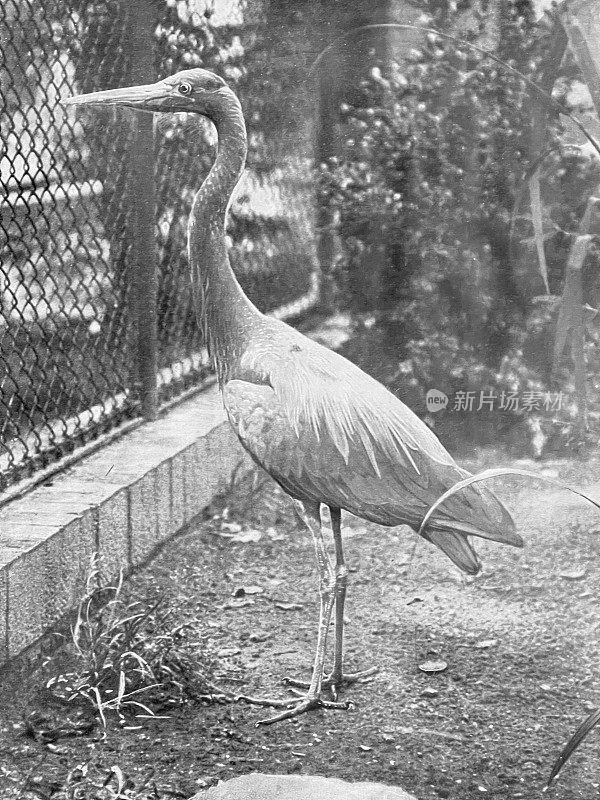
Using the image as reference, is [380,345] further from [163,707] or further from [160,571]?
[163,707]

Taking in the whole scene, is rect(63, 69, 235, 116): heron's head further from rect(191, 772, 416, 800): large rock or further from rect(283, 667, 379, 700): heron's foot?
rect(191, 772, 416, 800): large rock

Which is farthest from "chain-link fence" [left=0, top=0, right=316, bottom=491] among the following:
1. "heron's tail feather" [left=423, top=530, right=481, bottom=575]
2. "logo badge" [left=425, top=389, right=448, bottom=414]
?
"heron's tail feather" [left=423, top=530, right=481, bottom=575]

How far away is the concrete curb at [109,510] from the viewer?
4172 mm

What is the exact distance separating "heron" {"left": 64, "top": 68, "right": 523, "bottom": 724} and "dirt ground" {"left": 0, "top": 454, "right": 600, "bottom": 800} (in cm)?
9

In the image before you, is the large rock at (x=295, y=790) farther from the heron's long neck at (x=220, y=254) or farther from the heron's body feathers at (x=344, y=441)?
the heron's long neck at (x=220, y=254)

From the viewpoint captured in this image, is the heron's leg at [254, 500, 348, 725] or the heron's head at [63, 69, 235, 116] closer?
the heron's head at [63, 69, 235, 116]

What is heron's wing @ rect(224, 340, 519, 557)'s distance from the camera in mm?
4031

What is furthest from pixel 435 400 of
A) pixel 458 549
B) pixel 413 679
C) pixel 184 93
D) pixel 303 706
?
pixel 184 93

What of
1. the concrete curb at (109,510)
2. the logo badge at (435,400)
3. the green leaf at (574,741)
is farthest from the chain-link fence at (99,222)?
the green leaf at (574,741)

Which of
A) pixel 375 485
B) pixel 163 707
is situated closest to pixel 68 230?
pixel 375 485

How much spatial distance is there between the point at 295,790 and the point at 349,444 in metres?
1.13

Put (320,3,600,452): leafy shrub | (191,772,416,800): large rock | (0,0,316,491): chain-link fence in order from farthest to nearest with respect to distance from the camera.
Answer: (0,0,316,491): chain-link fence
(320,3,600,452): leafy shrub
(191,772,416,800): large rock

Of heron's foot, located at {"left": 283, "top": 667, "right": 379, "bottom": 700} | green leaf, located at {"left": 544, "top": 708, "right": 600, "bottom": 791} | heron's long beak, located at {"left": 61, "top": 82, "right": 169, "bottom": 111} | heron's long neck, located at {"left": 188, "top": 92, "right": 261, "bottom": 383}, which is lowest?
green leaf, located at {"left": 544, "top": 708, "right": 600, "bottom": 791}

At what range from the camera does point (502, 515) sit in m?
4.07
